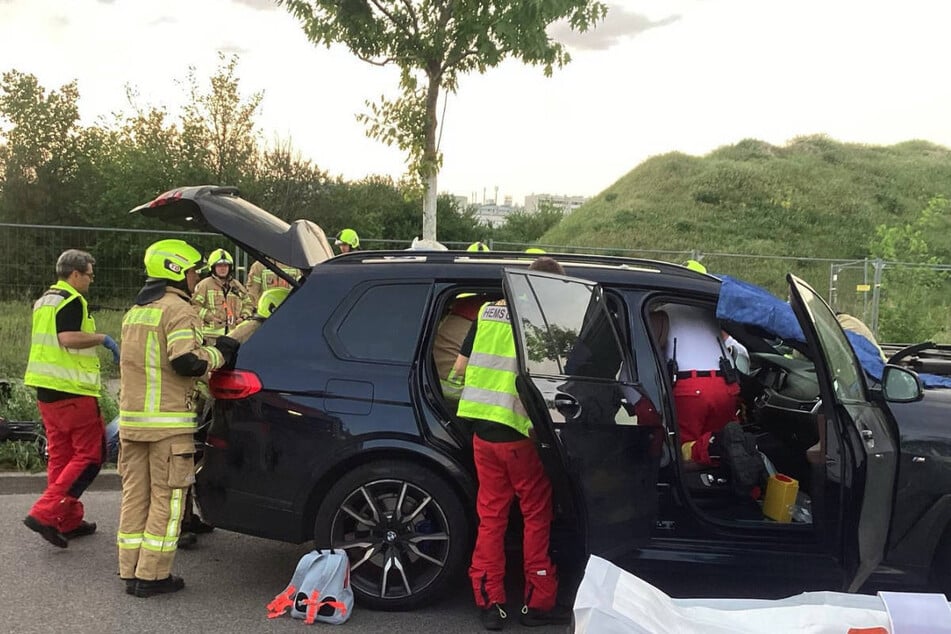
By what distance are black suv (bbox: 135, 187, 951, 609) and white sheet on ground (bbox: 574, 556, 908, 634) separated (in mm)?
1386

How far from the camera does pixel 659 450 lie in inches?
133

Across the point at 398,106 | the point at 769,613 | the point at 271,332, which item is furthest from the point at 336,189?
the point at 769,613

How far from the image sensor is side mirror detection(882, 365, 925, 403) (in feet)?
10.1

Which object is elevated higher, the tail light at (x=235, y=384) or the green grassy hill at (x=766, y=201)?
the green grassy hill at (x=766, y=201)

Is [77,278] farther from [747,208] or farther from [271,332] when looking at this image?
[747,208]

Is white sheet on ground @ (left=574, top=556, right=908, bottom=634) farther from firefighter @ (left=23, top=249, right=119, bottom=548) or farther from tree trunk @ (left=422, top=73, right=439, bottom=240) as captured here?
tree trunk @ (left=422, top=73, right=439, bottom=240)

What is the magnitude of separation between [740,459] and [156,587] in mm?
3076

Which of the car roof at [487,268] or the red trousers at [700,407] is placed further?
the red trousers at [700,407]

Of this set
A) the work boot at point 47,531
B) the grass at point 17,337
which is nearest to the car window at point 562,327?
the work boot at point 47,531

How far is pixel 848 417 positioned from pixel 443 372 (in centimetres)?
203

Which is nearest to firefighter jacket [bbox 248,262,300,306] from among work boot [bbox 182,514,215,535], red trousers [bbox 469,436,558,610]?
work boot [bbox 182,514,215,535]

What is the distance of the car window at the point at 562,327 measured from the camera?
3283 millimetres

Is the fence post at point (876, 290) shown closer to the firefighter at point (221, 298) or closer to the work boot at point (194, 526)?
the firefighter at point (221, 298)

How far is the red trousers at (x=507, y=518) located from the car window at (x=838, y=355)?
4.39 feet
